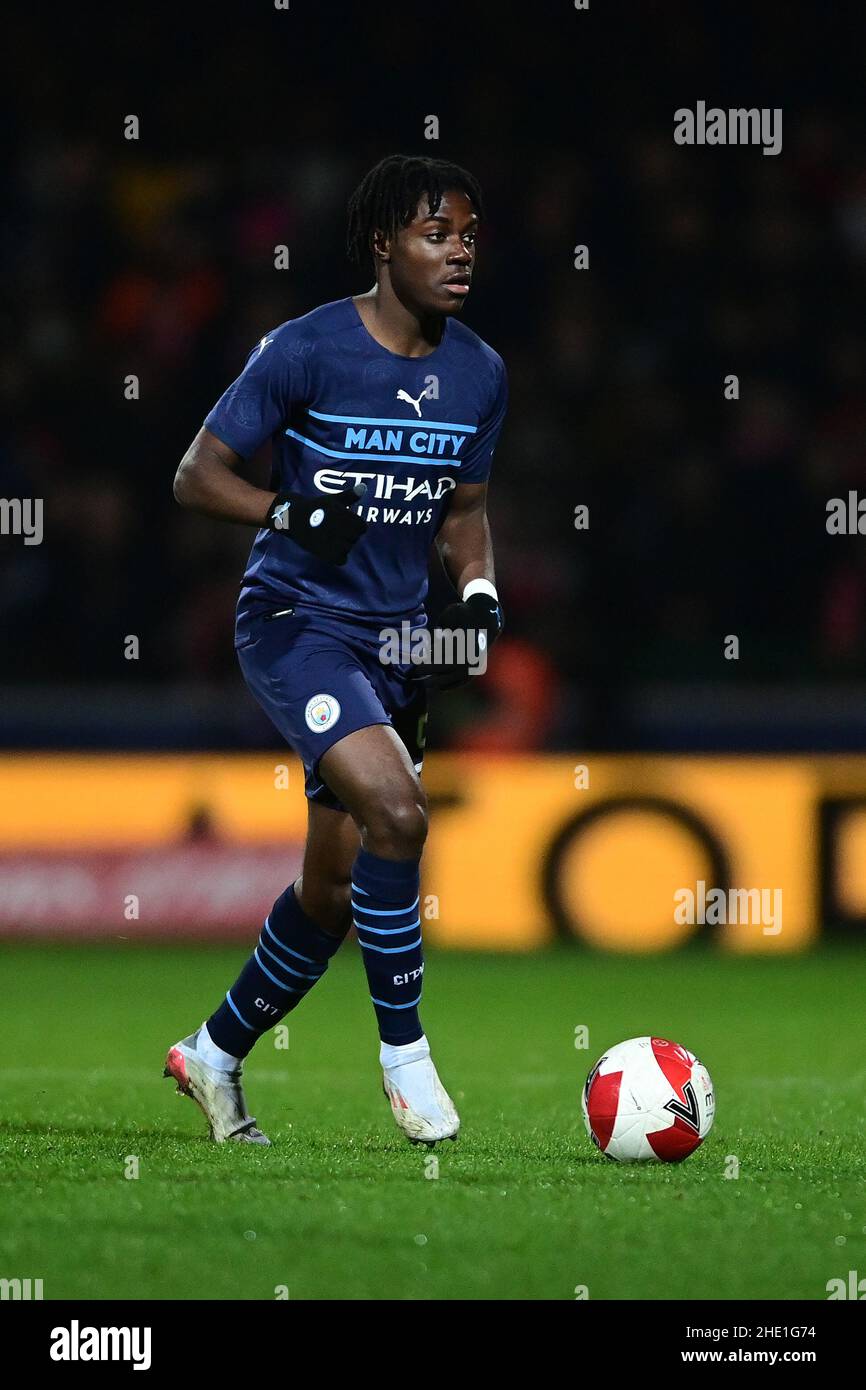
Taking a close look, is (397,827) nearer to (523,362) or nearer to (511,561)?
(511,561)

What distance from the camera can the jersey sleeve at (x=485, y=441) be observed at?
18.1 feet

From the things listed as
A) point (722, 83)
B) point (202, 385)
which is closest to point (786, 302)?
point (722, 83)

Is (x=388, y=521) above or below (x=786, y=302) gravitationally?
below

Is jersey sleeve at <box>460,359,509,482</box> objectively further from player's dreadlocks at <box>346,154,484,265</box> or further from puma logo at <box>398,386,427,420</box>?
player's dreadlocks at <box>346,154,484,265</box>

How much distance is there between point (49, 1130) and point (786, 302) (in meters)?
8.33

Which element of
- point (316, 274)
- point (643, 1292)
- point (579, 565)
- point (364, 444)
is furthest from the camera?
point (316, 274)

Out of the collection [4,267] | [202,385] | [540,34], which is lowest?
[202,385]

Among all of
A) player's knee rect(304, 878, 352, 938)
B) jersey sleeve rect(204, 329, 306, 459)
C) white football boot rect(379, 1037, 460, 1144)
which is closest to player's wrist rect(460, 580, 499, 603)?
jersey sleeve rect(204, 329, 306, 459)

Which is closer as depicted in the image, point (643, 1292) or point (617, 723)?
point (643, 1292)

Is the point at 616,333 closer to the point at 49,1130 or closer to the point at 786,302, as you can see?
the point at 786,302

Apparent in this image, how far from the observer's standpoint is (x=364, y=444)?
5.29m

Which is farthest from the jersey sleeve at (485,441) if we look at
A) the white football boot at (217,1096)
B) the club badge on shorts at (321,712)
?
the white football boot at (217,1096)

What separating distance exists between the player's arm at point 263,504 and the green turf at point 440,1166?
1416 mm

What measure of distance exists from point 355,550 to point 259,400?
1.43 feet
